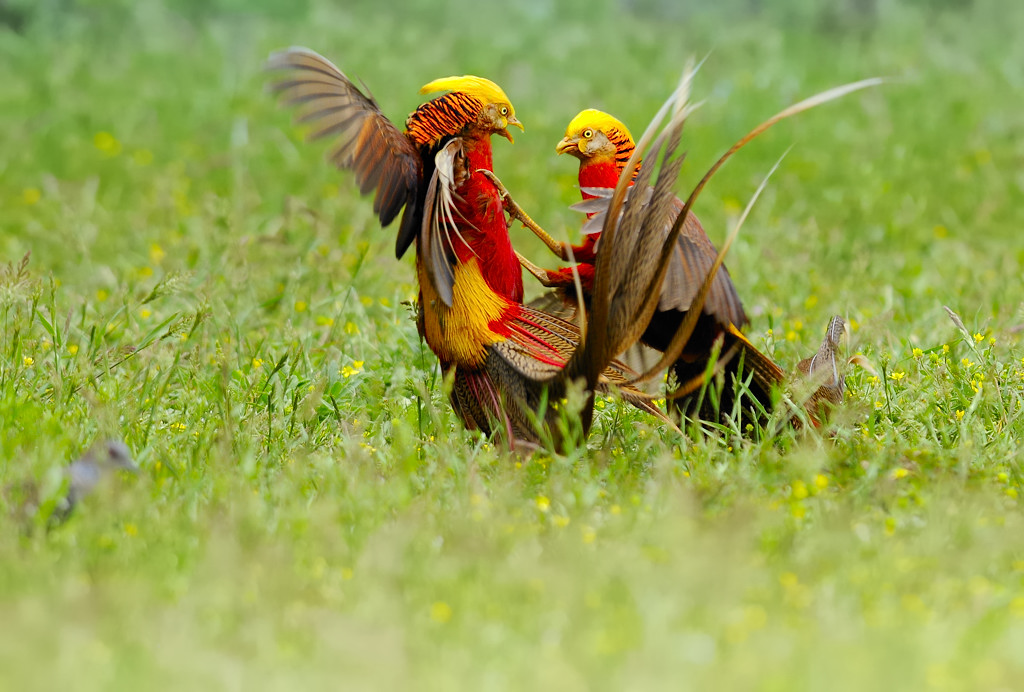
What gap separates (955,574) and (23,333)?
308cm

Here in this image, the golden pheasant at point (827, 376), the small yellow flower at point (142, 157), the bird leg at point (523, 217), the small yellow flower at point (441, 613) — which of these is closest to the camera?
the small yellow flower at point (441, 613)

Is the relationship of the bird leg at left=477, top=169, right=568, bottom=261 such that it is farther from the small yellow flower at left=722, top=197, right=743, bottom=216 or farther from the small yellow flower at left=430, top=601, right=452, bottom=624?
the small yellow flower at left=722, top=197, right=743, bottom=216

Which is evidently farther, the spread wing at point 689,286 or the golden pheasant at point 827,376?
the golden pheasant at point 827,376

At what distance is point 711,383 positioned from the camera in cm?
357

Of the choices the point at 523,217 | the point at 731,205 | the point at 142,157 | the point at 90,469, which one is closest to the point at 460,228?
the point at 523,217

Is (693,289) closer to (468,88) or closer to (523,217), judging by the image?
(523,217)

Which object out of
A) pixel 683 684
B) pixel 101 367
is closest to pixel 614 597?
pixel 683 684

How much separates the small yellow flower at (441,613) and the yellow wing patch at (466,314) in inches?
38.2

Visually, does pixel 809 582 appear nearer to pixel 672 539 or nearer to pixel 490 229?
pixel 672 539

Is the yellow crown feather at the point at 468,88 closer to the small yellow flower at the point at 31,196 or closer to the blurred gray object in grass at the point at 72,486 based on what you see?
the blurred gray object in grass at the point at 72,486

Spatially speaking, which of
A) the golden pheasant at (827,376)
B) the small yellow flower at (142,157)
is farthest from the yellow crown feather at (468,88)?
the small yellow flower at (142,157)

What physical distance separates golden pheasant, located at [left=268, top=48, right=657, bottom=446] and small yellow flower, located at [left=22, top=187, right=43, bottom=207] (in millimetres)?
4490

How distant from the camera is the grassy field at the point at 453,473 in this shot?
2.32 meters

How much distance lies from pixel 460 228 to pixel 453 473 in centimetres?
63
